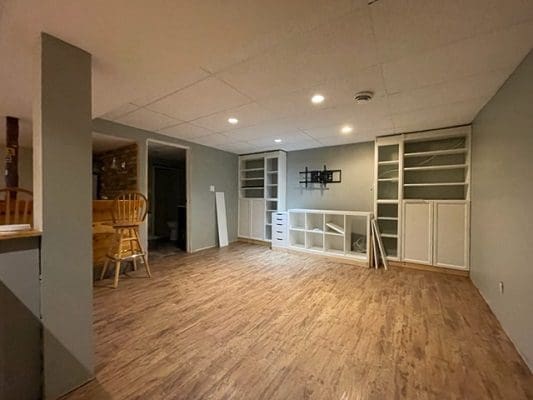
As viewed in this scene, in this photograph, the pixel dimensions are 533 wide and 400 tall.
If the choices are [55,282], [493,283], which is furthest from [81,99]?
[493,283]

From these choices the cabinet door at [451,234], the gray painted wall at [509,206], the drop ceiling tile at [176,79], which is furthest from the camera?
the cabinet door at [451,234]

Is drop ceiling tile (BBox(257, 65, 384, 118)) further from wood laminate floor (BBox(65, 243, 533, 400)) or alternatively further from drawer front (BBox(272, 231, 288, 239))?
drawer front (BBox(272, 231, 288, 239))

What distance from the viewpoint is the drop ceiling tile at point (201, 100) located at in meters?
2.37

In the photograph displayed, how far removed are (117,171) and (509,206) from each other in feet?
18.2

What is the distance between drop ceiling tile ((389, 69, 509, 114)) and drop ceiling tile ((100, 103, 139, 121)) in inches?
117

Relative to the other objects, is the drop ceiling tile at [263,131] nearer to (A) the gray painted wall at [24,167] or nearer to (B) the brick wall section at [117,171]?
(B) the brick wall section at [117,171]

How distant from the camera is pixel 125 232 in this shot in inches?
135

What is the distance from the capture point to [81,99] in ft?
4.85

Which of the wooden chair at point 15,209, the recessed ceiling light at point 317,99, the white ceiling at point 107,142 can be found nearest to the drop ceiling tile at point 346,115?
the recessed ceiling light at point 317,99

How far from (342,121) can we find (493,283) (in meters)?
2.50

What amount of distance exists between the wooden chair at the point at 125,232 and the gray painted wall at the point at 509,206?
152 inches

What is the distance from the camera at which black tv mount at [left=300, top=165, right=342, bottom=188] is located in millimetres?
5016

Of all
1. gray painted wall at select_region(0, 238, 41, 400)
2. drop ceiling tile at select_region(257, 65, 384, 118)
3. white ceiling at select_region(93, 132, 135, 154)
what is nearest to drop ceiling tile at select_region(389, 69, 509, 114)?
drop ceiling tile at select_region(257, 65, 384, 118)

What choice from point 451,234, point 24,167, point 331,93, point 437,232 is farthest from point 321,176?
point 24,167
